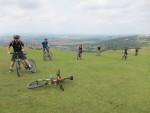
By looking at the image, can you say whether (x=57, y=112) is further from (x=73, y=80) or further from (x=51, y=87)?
(x=73, y=80)

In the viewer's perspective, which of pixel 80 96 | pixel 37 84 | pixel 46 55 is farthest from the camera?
pixel 46 55

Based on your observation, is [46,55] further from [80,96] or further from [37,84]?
[80,96]

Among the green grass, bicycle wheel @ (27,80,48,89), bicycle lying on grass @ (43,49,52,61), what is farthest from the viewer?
bicycle lying on grass @ (43,49,52,61)

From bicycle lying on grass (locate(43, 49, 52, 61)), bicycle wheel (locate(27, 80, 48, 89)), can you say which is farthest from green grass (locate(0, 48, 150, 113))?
bicycle lying on grass (locate(43, 49, 52, 61))

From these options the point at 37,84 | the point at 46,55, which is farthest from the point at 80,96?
the point at 46,55

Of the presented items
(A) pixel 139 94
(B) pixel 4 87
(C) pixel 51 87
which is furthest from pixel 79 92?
(B) pixel 4 87

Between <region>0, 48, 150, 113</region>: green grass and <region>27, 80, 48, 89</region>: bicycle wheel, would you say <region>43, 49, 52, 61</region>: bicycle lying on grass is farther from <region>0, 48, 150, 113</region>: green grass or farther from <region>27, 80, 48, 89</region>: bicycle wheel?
<region>27, 80, 48, 89</region>: bicycle wheel

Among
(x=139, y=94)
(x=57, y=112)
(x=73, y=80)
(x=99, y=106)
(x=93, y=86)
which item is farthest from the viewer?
(x=73, y=80)

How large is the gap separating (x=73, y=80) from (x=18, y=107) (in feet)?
27.7

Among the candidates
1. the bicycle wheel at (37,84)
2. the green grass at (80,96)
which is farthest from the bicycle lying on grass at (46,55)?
the bicycle wheel at (37,84)

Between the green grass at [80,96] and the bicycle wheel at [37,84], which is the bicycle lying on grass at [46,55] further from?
the bicycle wheel at [37,84]

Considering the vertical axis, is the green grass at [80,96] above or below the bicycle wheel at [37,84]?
below

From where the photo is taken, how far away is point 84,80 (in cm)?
2519

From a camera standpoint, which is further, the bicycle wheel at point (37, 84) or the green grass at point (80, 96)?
the bicycle wheel at point (37, 84)
